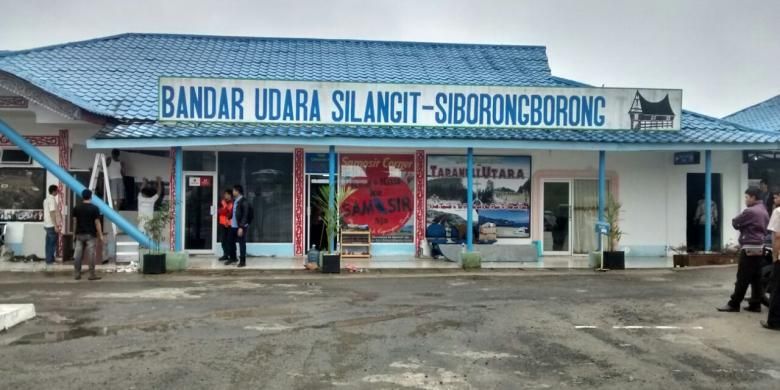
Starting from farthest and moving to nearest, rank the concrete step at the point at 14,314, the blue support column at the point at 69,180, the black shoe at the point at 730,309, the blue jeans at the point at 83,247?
the blue support column at the point at 69,180 < the blue jeans at the point at 83,247 < the black shoe at the point at 730,309 < the concrete step at the point at 14,314

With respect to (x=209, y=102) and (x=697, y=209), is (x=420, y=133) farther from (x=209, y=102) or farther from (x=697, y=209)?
(x=697, y=209)

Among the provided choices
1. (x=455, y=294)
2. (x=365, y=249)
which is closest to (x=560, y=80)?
(x=365, y=249)

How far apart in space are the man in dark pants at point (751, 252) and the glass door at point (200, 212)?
11.2 meters

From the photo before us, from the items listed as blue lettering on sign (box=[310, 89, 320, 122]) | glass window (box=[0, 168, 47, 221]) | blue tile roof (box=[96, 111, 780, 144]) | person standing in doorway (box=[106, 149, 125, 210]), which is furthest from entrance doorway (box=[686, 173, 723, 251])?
glass window (box=[0, 168, 47, 221])

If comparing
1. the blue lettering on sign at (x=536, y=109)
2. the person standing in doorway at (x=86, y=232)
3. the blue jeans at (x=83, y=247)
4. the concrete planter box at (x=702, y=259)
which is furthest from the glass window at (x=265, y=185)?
the concrete planter box at (x=702, y=259)

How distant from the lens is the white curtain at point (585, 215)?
17.0 m

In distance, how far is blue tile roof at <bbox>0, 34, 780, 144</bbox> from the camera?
14398 mm

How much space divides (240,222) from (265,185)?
1924 mm

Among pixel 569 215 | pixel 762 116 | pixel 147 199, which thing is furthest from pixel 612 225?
pixel 762 116

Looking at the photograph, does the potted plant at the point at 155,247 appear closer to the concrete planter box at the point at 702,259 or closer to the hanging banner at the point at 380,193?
the hanging banner at the point at 380,193

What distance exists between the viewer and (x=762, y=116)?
26.4 m

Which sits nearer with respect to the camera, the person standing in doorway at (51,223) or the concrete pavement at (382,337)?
the concrete pavement at (382,337)

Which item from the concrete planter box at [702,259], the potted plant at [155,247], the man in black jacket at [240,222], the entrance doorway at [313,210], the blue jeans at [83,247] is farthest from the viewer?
the entrance doorway at [313,210]

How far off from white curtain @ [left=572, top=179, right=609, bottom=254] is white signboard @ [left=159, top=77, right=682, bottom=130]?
1.99 m
